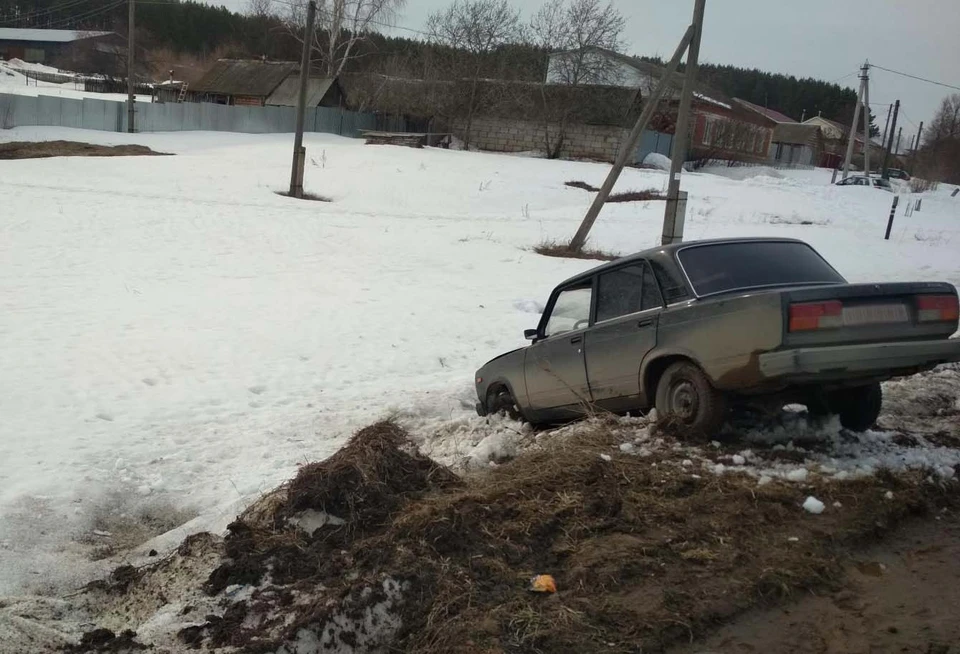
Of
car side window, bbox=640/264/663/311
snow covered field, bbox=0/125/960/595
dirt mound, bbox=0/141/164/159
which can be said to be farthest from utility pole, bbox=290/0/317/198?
car side window, bbox=640/264/663/311

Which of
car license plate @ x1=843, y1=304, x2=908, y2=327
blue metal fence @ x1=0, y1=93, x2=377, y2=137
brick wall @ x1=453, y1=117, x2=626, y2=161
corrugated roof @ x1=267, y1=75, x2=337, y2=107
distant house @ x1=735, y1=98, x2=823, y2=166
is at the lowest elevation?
car license plate @ x1=843, y1=304, x2=908, y2=327

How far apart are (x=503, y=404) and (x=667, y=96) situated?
150ft

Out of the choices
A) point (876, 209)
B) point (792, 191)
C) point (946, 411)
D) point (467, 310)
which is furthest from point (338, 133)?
point (946, 411)

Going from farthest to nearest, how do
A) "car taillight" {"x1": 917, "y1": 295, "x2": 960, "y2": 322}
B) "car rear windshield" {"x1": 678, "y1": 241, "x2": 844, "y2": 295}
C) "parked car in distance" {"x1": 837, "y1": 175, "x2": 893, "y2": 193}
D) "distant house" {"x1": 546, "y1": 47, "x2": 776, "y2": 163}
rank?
"distant house" {"x1": 546, "y1": 47, "x2": 776, "y2": 163} < "parked car in distance" {"x1": 837, "y1": 175, "x2": 893, "y2": 193} < "car rear windshield" {"x1": 678, "y1": 241, "x2": 844, "y2": 295} < "car taillight" {"x1": 917, "y1": 295, "x2": 960, "y2": 322}

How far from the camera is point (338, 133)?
2080 inches

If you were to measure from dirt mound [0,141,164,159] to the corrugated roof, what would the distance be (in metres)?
19.4

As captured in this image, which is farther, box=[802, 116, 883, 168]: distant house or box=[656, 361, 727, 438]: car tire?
box=[802, 116, 883, 168]: distant house

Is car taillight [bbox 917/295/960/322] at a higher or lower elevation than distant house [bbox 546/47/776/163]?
lower

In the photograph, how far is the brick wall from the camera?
46562 mm

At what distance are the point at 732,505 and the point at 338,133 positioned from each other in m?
51.4

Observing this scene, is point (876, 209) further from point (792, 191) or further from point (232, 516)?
point (232, 516)

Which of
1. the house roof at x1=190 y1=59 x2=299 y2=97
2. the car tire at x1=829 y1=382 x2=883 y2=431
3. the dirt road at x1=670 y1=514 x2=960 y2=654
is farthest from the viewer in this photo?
the house roof at x1=190 y1=59 x2=299 y2=97

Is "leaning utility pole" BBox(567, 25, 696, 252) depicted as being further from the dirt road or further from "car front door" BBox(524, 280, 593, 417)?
the dirt road

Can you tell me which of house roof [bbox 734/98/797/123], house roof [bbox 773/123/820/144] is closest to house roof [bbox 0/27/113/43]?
house roof [bbox 734/98/797/123]
